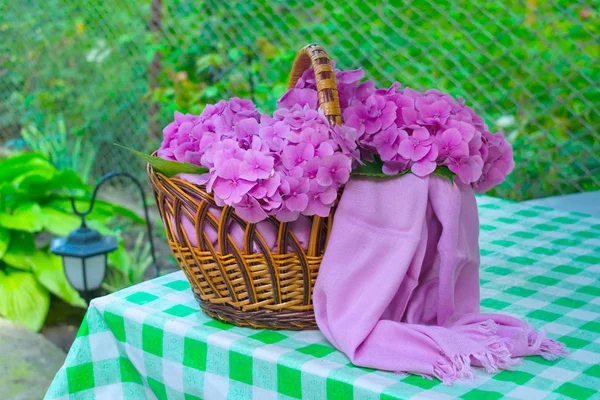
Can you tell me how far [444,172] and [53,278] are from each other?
262cm

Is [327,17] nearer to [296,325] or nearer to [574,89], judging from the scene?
[574,89]

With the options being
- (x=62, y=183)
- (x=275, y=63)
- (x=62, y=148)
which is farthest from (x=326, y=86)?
(x=62, y=148)

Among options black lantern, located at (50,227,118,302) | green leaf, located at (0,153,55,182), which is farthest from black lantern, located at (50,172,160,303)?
green leaf, located at (0,153,55,182)

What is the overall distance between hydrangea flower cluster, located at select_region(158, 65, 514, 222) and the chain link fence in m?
2.03

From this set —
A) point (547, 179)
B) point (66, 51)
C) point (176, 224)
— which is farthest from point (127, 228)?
point (176, 224)

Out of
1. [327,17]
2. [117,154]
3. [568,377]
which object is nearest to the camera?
[568,377]

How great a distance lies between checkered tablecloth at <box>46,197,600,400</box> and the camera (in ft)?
3.61

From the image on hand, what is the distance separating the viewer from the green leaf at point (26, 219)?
340 cm

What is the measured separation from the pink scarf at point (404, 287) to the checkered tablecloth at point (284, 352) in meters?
0.03

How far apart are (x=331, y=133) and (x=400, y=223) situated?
17cm

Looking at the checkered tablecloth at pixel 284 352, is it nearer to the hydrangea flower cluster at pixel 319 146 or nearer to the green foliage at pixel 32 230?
the hydrangea flower cluster at pixel 319 146

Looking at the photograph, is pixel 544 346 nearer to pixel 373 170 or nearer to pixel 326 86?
pixel 373 170

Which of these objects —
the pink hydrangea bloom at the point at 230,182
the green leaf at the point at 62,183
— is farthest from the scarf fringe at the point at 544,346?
the green leaf at the point at 62,183

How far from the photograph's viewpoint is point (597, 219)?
1983 millimetres
